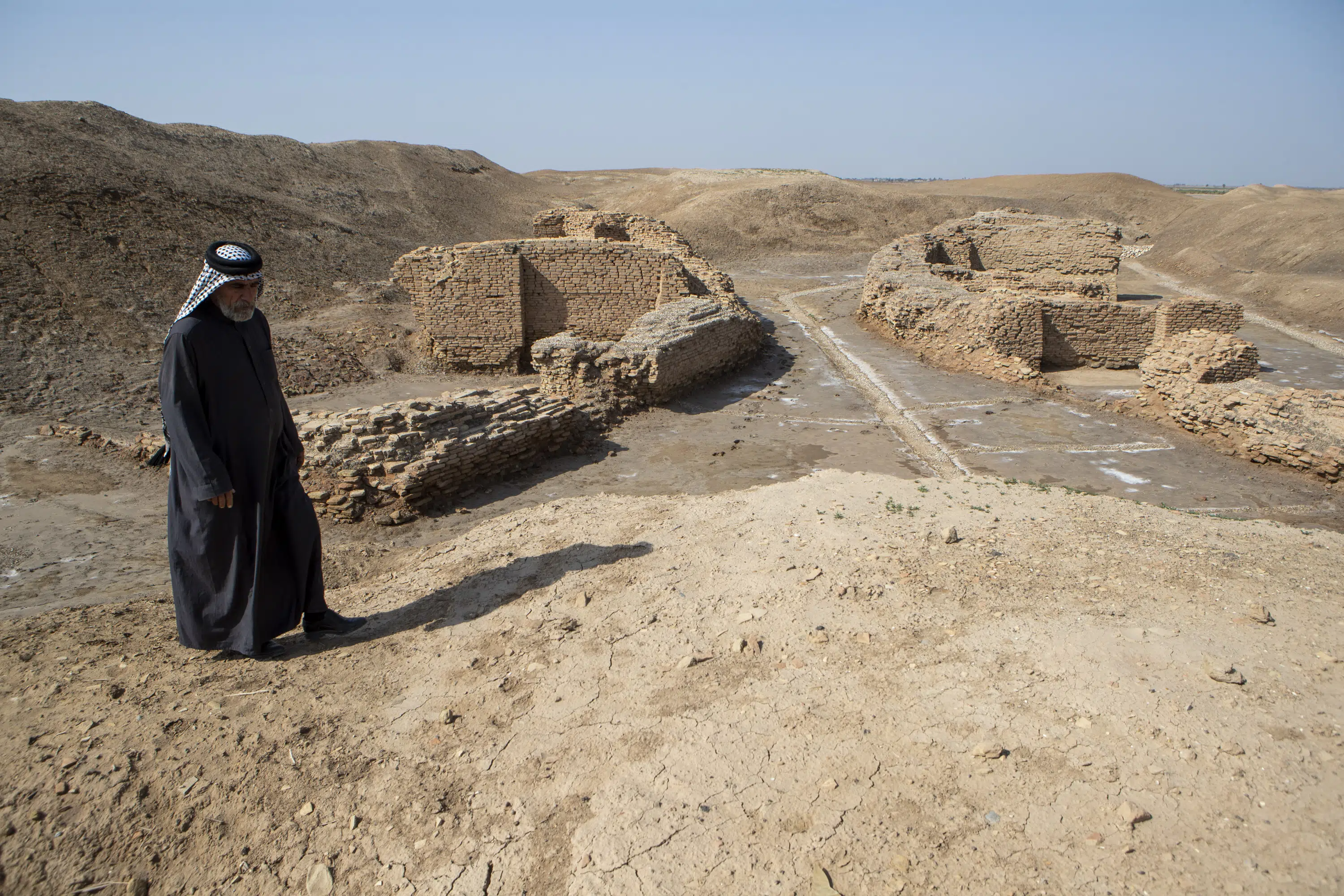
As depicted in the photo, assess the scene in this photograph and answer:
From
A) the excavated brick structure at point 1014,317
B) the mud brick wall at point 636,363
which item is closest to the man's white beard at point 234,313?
the mud brick wall at point 636,363

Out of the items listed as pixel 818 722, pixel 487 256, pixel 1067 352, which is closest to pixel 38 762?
pixel 818 722

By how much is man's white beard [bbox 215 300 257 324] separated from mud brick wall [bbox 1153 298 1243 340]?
13.2 metres

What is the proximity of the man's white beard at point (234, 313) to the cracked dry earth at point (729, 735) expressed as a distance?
5.40ft

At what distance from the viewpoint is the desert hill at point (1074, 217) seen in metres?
21.0

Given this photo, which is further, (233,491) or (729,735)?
(233,491)

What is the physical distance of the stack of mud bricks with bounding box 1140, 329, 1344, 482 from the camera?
7.91m

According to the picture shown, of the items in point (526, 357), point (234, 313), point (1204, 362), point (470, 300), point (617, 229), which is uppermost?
point (617, 229)

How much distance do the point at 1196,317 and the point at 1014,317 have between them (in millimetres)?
3483

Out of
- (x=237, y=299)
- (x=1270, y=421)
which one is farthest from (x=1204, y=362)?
(x=237, y=299)

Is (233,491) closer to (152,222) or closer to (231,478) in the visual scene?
(231,478)

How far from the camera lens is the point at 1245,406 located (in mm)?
8680

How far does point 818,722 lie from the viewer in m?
3.17

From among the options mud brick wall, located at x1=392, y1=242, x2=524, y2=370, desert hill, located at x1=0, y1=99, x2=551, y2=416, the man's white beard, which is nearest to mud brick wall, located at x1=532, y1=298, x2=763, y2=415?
mud brick wall, located at x1=392, y1=242, x2=524, y2=370

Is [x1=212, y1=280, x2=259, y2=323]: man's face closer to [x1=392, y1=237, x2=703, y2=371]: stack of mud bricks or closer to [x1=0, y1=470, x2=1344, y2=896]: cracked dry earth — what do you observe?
[x1=0, y1=470, x2=1344, y2=896]: cracked dry earth
